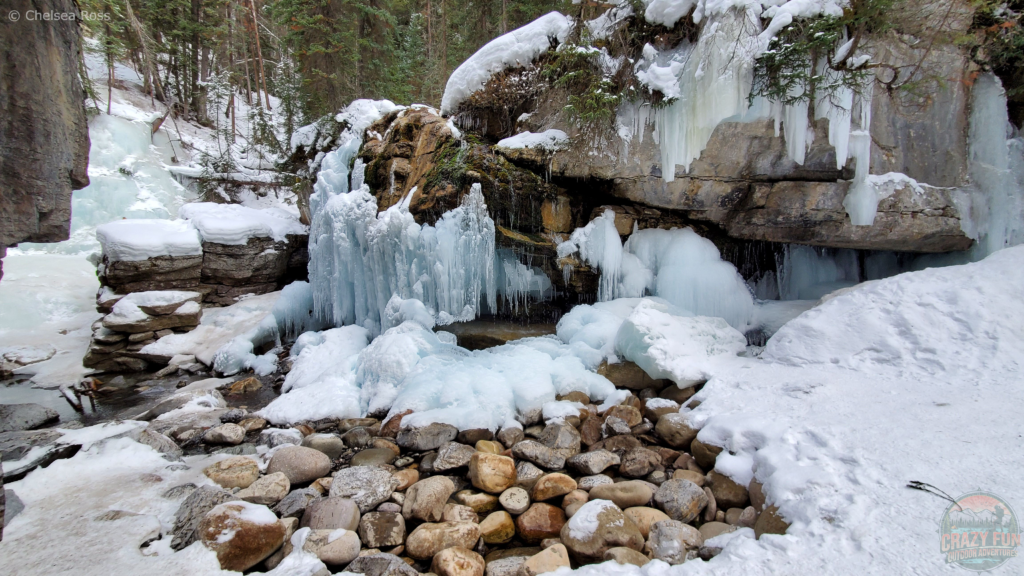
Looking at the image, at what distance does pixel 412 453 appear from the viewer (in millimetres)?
4457

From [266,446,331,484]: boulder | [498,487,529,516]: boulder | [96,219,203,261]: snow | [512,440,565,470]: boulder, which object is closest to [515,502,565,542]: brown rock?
[498,487,529,516]: boulder

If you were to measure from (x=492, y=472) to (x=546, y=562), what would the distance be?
3.67 feet

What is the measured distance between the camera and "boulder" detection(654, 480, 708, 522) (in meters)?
3.10

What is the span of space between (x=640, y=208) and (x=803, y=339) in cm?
284

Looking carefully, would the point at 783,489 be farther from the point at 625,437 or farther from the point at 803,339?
the point at 803,339

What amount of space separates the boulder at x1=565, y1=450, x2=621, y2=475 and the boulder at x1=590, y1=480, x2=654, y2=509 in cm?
31

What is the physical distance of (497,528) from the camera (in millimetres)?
3229

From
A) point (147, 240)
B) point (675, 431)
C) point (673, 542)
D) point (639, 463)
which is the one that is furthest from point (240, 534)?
point (147, 240)

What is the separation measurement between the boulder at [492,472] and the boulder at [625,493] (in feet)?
2.53

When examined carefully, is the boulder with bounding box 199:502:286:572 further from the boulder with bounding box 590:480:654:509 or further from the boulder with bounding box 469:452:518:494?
the boulder with bounding box 590:480:654:509

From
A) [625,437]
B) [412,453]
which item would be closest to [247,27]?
[412,453]

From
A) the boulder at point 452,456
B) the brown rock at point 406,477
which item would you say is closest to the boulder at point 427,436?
the boulder at point 452,456

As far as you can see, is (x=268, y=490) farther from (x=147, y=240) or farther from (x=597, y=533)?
(x=147, y=240)

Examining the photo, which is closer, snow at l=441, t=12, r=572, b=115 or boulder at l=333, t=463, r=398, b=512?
boulder at l=333, t=463, r=398, b=512
